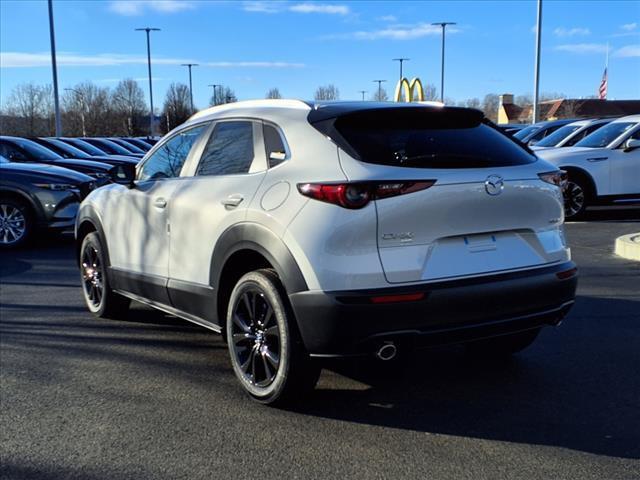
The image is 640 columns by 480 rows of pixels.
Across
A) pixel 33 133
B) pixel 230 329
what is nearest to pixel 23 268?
pixel 230 329

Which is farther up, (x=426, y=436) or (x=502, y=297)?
(x=502, y=297)

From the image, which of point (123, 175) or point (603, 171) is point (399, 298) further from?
point (603, 171)

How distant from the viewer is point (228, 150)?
4543mm

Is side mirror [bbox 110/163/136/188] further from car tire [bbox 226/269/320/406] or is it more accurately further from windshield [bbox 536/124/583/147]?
windshield [bbox 536/124/583/147]

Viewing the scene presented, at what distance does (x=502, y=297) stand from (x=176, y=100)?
81703 mm

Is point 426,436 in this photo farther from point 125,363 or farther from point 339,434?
point 125,363

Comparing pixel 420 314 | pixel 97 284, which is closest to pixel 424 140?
pixel 420 314

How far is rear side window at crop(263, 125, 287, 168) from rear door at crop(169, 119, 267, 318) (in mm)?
47

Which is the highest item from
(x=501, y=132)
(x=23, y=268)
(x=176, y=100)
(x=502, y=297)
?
(x=176, y=100)

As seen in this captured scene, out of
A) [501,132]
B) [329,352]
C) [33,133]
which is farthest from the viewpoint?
[33,133]

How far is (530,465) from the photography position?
3.28m

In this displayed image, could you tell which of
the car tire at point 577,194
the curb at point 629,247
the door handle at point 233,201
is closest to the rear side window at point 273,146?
the door handle at point 233,201

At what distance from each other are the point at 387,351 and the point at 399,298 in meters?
0.31

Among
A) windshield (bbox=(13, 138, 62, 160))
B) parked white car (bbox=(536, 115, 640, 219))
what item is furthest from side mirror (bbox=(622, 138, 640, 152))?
windshield (bbox=(13, 138, 62, 160))
